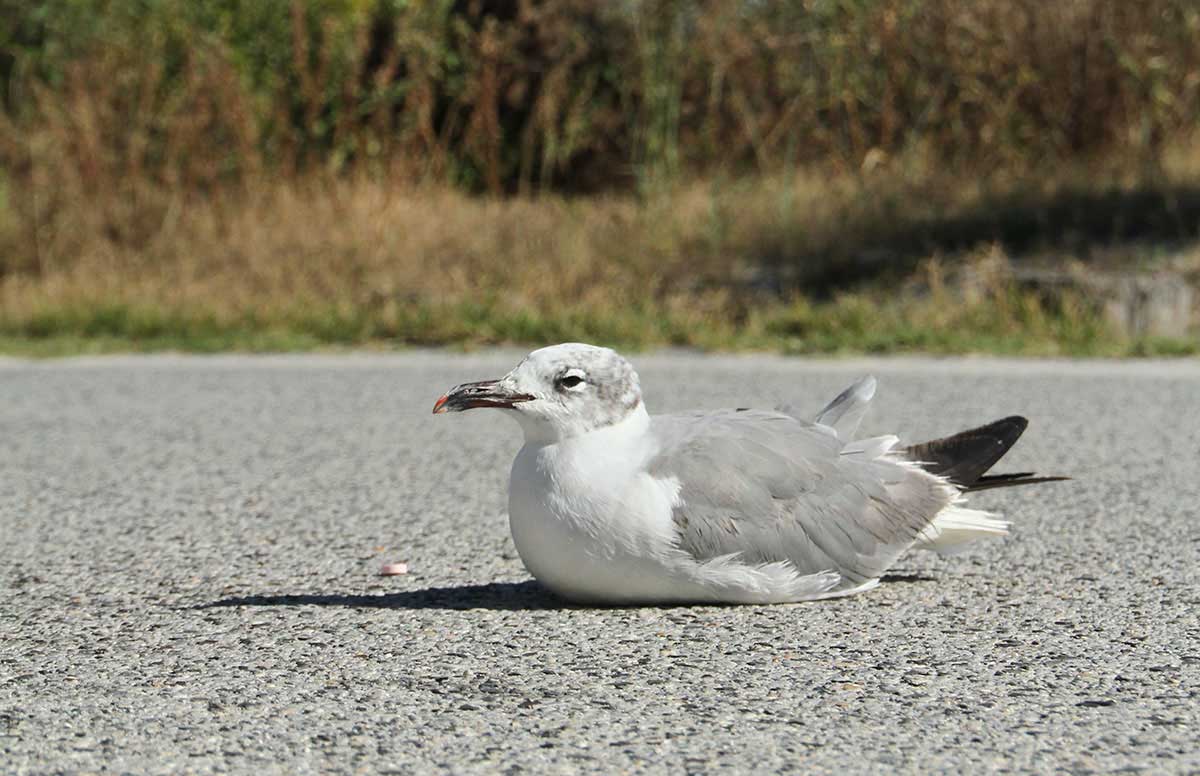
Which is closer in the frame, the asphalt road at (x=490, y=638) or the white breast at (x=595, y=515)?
the asphalt road at (x=490, y=638)

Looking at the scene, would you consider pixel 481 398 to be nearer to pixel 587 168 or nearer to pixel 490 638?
pixel 490 638

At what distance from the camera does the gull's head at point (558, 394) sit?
4.20 meters

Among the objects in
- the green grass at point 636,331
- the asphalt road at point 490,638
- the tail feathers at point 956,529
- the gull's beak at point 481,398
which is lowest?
the green grass at point 636,331

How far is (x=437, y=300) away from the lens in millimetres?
12375

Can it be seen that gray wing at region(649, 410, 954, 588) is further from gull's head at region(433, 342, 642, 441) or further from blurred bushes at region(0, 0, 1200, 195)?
blurred bushes at region(0, 0, 1200, 195)

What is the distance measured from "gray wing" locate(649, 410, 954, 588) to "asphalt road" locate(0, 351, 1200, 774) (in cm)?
19

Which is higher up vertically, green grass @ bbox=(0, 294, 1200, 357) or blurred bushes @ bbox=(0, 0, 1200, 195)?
blurred bushes @ bbox=(0, 0, 1200, 195)

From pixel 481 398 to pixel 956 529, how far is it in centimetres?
147

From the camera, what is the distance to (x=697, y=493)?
167 inches

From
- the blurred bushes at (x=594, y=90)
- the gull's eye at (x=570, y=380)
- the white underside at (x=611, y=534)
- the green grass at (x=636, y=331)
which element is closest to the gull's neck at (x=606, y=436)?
the white underside at (x=611, y=534)

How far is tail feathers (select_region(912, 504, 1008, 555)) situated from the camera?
463cm

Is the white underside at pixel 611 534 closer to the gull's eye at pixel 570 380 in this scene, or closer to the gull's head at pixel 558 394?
the gull's head at pixel 558 394

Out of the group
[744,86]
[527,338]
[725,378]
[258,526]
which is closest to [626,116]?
[744,86]

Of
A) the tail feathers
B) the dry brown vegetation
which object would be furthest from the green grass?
the tail feathers
